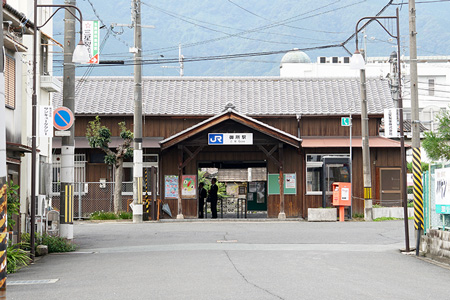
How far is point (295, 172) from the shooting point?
33.1 m

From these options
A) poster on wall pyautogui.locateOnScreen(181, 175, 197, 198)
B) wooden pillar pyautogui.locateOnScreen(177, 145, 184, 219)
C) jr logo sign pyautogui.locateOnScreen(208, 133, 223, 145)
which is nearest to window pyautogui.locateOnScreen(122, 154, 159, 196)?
poster on wall pyautogui.locateOnScreen(181, 175, 197, 198)

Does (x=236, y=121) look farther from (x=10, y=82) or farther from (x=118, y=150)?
(x=10, y=82)

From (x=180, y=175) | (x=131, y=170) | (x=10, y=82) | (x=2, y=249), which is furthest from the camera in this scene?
(x=131, y=170)

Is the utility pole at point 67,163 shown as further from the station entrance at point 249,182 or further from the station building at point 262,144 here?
the station entrance at point 249,182

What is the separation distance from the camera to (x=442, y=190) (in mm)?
16016

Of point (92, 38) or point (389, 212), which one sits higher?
point (92, 38)

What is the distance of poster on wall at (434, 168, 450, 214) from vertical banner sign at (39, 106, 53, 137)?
973 cm

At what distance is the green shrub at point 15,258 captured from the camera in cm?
1424

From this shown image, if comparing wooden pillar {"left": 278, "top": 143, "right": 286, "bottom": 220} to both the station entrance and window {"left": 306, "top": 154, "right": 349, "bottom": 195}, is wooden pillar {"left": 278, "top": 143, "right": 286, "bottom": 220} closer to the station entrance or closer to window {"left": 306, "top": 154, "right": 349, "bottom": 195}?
the station entrance

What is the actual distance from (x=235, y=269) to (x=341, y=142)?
2065cm

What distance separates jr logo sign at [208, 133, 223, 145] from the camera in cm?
3123

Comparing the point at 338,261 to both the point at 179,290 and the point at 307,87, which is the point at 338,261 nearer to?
the point at 179,290

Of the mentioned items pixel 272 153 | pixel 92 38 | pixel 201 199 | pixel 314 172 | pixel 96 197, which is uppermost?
pixel 92 38

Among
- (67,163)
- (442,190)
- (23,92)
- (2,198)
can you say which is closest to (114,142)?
(23,92)
